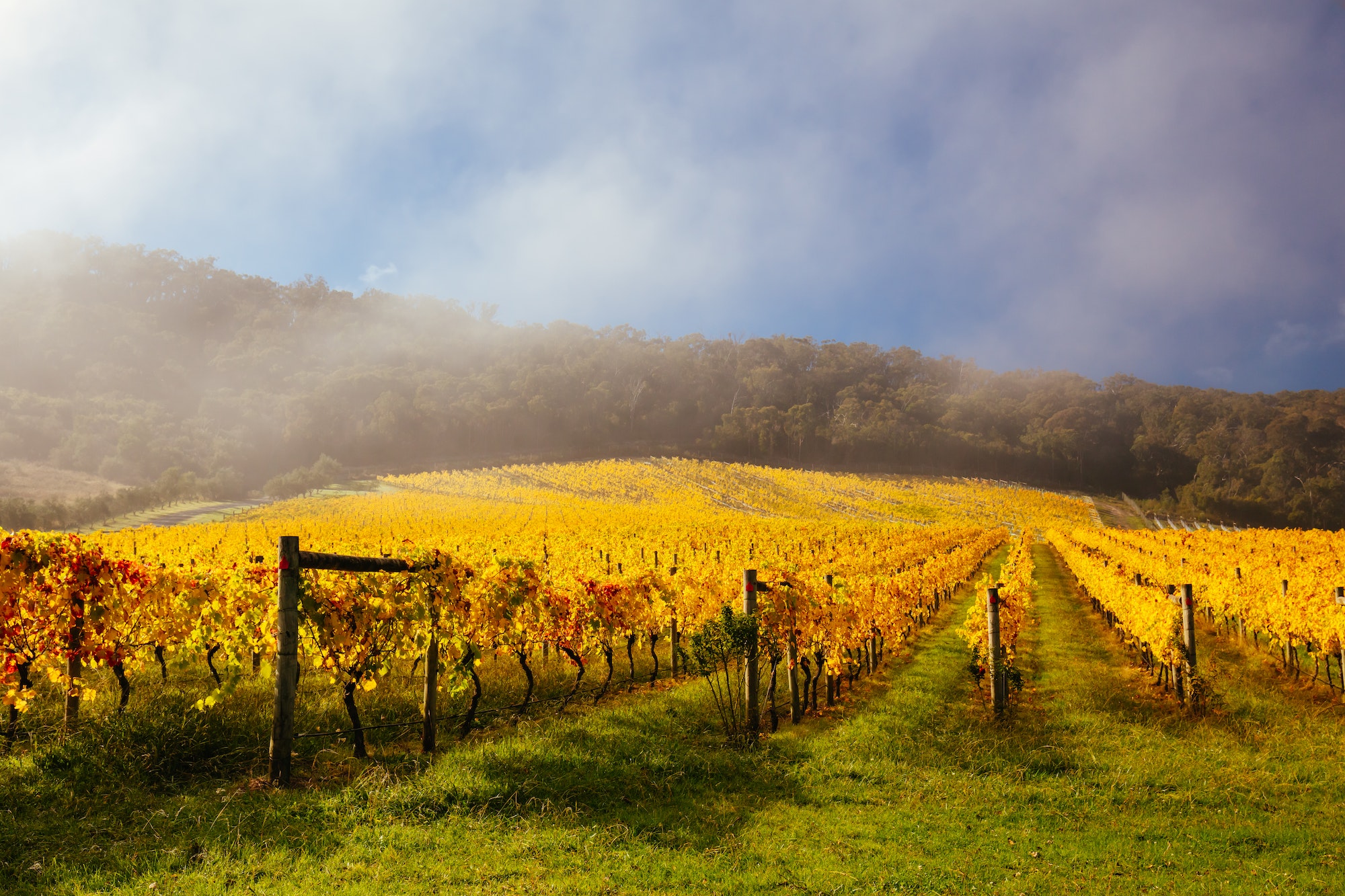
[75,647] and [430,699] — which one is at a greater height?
[75,647]

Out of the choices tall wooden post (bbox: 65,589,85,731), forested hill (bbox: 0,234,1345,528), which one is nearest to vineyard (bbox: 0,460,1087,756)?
tall wooden post (bbox: 65,589,85,731)

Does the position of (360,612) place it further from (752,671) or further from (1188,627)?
(1188,627)

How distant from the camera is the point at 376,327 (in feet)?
451

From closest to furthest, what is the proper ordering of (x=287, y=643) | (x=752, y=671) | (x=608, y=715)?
(x=287, y=643), (x=752, y=671), (x=608, y=715)

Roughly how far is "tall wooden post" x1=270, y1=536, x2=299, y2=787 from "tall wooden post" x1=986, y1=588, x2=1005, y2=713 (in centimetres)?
894

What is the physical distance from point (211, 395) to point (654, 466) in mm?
75889

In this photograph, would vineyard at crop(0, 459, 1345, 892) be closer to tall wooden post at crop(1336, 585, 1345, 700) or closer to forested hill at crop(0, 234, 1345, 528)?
tall wooden post at crop(1336, 585, 1345, 700)

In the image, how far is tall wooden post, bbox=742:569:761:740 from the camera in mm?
7980

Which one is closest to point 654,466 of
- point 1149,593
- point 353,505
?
point 353,505

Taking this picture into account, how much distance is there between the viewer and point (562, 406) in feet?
307

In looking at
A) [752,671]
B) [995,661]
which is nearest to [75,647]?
[752,671]

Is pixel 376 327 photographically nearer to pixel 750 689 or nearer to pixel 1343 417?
pixel 750 689

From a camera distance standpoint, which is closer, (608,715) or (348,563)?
(348,563)

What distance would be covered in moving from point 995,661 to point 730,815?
5.39 metres
